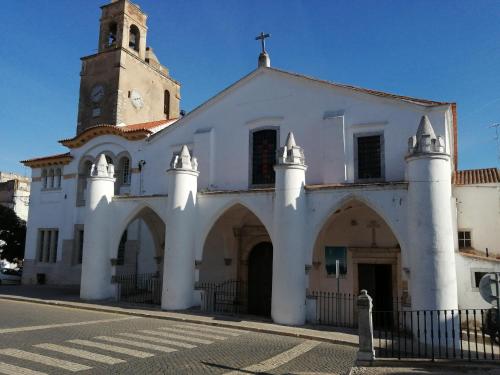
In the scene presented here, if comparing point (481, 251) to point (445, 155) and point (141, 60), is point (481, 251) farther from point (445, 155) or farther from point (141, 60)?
point (141, 60)

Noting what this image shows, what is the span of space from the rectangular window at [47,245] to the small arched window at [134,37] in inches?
533

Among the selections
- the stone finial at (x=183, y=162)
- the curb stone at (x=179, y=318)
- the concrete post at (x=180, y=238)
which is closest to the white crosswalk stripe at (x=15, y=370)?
the curb stone at (x=179, y=318)

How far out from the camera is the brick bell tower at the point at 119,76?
27.7 meters

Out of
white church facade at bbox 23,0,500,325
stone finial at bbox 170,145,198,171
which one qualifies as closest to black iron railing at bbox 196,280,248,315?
white church facade at bbox 23,0,500,325

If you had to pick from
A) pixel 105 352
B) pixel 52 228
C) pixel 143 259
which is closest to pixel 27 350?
pixel 105 352

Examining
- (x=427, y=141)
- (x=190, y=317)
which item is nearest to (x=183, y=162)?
(x=190, y=317)

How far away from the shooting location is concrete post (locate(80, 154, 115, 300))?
58.0 ft

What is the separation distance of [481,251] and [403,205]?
4.51m

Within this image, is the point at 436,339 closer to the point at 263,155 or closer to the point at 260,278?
the point at 260,278

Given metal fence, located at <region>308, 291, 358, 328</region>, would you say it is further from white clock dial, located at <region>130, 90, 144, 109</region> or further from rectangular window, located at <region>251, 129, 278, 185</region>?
white clock dial, located at <region>130, 90, 144, 109</region>

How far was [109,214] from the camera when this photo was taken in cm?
1827

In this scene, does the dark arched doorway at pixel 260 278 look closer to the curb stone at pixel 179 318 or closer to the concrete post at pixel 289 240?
the concrete post at pixel 289 240

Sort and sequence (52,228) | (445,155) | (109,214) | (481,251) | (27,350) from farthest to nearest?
(52,228) < (109,214) < (481,251) < (445,155) < (27,350)

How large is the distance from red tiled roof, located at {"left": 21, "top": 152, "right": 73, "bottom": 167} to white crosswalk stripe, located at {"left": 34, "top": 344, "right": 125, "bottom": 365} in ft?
51.2
